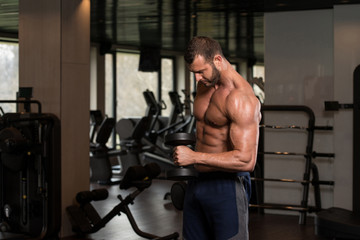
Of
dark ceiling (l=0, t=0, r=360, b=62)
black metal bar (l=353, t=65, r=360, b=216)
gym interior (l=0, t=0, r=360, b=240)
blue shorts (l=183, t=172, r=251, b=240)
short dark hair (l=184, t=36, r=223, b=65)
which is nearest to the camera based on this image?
short dark hair (l=184, t=36, r=223, b=65)

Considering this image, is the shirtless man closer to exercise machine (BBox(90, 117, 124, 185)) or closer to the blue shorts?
the blue shorts

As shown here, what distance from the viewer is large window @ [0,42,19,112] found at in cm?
1031

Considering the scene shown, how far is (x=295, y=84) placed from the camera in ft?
21.0

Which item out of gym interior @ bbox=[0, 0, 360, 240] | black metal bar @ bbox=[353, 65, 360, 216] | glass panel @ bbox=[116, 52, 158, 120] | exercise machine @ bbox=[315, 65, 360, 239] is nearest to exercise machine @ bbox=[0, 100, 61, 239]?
gym interior @ bbox=[0, 0, 360, 240]

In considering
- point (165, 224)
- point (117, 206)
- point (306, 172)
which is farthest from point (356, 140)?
point (117, 206)

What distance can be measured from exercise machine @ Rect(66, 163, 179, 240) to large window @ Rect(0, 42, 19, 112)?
5.49 meters

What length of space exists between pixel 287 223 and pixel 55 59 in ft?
9.13

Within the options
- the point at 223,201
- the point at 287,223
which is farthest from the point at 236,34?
the point at 223,201

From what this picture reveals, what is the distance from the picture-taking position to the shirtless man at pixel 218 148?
2611mm

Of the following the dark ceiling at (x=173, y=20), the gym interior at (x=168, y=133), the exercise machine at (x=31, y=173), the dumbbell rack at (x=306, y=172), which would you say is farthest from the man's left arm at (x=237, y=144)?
the dark ceiling at (x=173, y=20)

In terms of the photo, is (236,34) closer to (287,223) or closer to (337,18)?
(337,18)

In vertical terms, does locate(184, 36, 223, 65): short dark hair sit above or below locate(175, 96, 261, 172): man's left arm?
above

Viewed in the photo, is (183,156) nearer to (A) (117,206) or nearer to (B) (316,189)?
(A) (117,206)

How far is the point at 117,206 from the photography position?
4.95m
